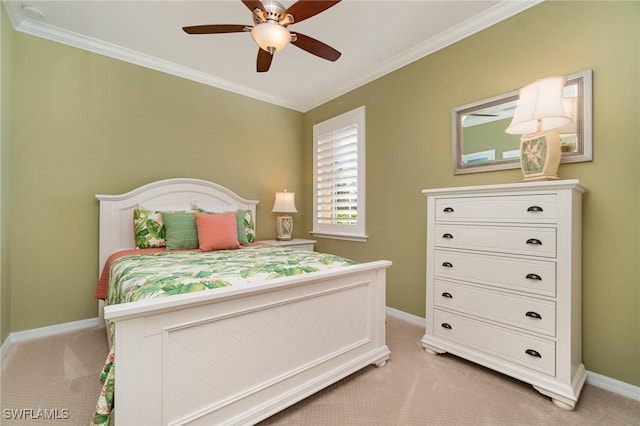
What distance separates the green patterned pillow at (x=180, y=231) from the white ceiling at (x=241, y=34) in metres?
1.65

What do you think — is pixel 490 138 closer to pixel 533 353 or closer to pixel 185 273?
pixel 533 353

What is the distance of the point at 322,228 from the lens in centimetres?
393

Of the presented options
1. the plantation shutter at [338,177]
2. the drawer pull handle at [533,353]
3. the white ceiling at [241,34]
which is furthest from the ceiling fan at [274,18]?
the drawer pull handle at [533,353]

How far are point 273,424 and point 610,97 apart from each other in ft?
8.98

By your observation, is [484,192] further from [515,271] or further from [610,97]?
[610,97]

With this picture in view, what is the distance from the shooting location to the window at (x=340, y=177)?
3406 mm

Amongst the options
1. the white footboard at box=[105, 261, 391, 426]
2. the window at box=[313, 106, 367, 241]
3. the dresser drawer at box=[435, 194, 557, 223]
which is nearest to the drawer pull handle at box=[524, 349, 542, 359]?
the dresser drawer at box=[435, 194, 557, 223]

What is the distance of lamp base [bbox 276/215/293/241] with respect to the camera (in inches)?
151

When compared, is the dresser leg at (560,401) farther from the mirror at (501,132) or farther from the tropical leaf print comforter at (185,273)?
the mirror at (501,132)

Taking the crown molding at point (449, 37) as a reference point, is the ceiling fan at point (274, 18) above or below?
below

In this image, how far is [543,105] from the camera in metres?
1.69

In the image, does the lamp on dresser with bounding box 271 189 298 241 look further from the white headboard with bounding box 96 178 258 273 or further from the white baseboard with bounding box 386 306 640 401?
the white baseboard with bounding box 386 306 640 401

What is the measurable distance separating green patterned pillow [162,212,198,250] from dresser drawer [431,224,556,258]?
2.13 meters

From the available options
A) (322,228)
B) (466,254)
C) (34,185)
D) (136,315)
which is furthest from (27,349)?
(466,254)
